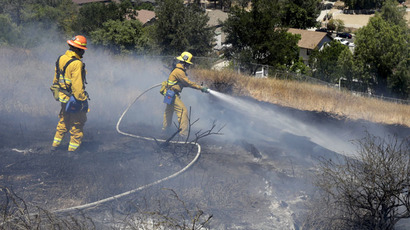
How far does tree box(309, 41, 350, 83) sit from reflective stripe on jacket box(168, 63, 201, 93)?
30588 millimetres

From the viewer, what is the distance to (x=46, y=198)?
564cm

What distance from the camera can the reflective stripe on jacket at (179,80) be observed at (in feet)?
26.5

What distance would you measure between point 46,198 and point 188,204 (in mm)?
2112

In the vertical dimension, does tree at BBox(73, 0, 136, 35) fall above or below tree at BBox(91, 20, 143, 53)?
above

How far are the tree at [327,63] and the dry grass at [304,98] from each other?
2598 centimetres

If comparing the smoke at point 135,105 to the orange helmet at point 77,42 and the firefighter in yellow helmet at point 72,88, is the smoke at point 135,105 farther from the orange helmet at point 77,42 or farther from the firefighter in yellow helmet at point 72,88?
the orange helmet at point 77,42

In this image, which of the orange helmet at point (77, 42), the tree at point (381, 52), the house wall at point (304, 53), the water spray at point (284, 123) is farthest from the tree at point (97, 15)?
the orange helmet at point (77, 42)

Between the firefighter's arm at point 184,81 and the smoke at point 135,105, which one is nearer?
the firefighter's arm at point 184,81

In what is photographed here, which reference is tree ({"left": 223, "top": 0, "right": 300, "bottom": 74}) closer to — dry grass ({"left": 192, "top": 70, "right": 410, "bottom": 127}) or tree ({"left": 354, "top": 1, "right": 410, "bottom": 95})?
tree ({"left": 354, "top": 1, "right": 410, "bottom": 95})

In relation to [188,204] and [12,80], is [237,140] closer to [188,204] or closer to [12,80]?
[188,204]

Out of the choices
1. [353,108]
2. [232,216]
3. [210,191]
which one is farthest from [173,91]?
[353,108]

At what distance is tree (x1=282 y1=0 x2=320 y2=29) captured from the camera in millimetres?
58312

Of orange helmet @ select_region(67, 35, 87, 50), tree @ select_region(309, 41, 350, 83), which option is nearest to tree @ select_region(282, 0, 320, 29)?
tree @ select_region(309, 41, 350, 83)

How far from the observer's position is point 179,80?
8.12 metres
